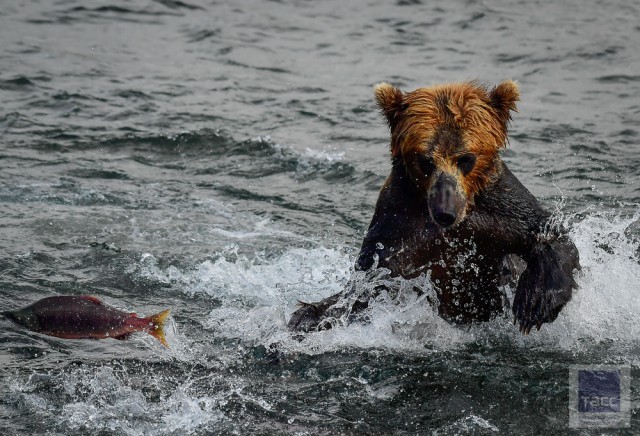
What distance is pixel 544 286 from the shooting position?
249 inches

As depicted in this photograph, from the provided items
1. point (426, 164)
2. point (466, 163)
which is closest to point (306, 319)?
point (426, 164)

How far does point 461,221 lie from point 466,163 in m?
0.47

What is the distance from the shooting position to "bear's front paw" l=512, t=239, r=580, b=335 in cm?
630

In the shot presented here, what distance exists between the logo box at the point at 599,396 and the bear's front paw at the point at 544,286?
1.34ft

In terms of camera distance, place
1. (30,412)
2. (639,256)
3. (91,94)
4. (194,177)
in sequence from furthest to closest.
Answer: (91,94), (194,177), (639,256), (30,412)

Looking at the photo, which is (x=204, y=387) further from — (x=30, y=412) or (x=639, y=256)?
(x=639, y=256)

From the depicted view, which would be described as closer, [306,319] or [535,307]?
[535,307]

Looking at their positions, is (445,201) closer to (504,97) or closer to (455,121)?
(455,121)

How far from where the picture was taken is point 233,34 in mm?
15570

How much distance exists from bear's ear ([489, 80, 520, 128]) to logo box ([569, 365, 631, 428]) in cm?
163

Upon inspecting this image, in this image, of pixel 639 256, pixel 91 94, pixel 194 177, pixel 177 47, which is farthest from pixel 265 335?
pixel 177 47

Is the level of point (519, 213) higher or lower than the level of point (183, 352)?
higher

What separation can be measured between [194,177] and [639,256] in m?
4.64

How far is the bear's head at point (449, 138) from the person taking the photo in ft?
19.6
